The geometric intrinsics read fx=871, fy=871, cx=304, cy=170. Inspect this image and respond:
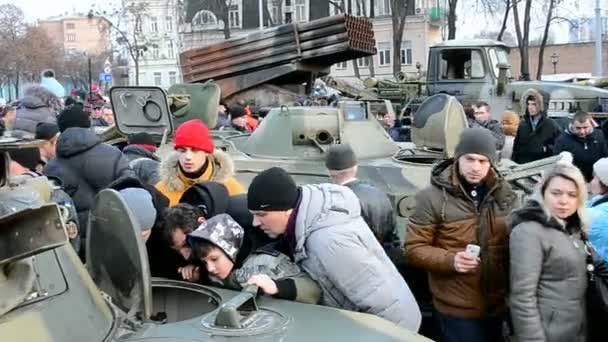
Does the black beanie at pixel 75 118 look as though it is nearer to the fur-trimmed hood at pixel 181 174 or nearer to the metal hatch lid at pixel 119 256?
the fur-trimmed hood at pixel 181 174

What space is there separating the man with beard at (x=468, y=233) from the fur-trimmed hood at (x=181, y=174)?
122 cm

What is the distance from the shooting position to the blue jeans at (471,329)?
4.53 m

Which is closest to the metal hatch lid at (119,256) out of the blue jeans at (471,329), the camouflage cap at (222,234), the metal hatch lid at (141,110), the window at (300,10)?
the camouflage cap at (222,234)

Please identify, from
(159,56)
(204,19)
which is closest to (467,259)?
(204,19)

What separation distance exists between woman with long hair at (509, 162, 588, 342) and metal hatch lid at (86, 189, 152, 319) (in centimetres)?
189

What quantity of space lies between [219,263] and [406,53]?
164 feet

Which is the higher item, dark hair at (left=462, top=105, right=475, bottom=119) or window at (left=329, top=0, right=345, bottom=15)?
window at (left=329, top=0, right=345, bottom=15)

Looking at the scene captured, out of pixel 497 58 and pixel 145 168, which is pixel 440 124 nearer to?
pixel 145 168

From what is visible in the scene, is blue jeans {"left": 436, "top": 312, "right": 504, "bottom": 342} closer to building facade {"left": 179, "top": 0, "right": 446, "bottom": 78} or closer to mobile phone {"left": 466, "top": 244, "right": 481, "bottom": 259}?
mobile phone {"left": 466, "top": 244, "right": 481, "bottom": 259}

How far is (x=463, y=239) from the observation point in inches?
175

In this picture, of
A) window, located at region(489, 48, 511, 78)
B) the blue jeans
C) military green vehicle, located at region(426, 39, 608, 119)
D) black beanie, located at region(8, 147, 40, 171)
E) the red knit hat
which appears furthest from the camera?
window, located at region(489, 48, 511, 78)

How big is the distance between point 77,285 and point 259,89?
11381 millimetres

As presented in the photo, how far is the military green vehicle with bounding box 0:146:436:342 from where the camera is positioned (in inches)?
94.8

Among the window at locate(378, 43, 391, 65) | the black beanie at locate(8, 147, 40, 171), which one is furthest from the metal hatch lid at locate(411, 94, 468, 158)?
the window at locate(378, 43, 391, 65)
